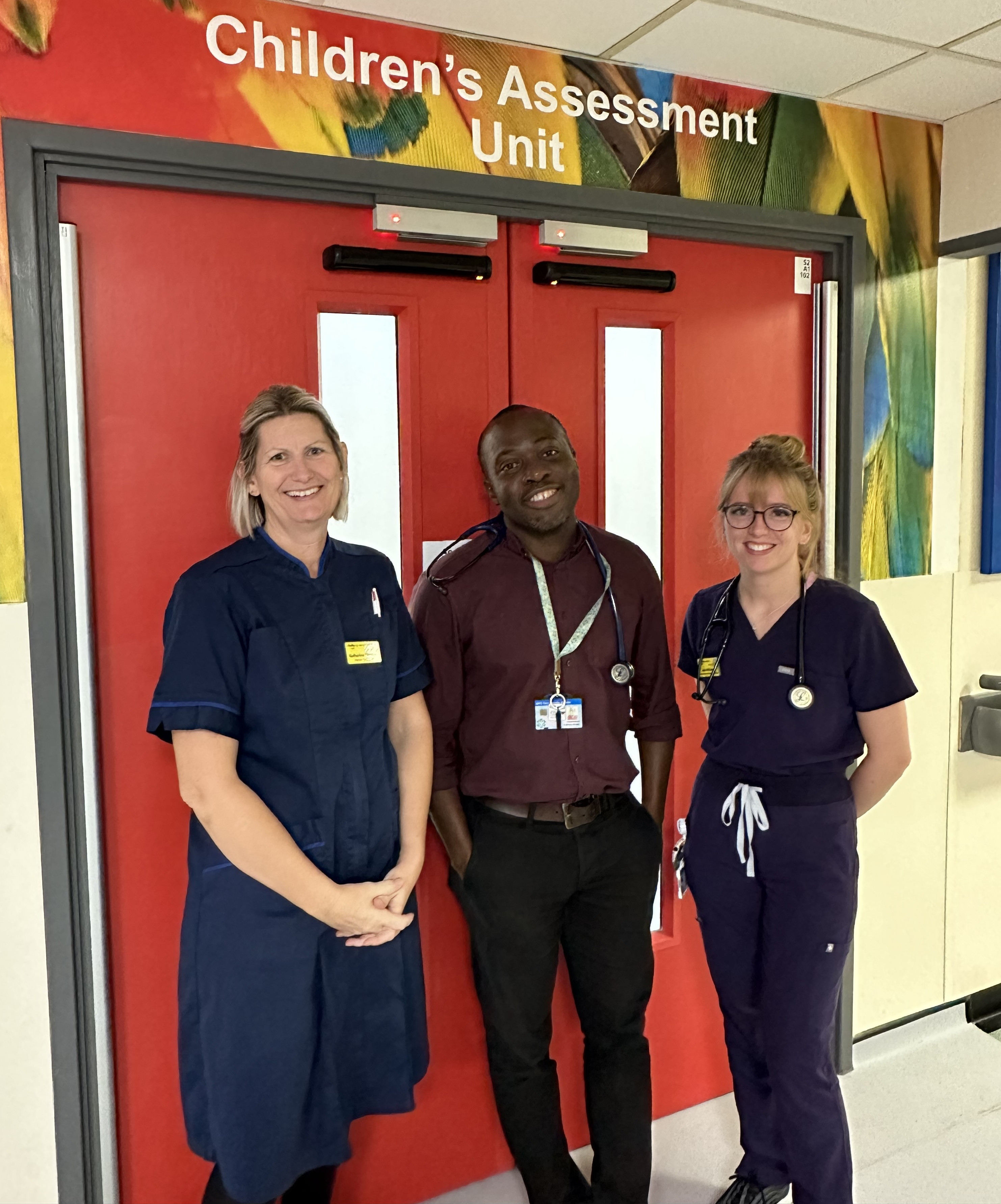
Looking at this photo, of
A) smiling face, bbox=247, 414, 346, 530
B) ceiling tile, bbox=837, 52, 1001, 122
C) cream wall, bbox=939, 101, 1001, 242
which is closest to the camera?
smiling face, bbox=247, 414, 346, 530

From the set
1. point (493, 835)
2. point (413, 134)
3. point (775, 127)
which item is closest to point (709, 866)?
point (493, 835)

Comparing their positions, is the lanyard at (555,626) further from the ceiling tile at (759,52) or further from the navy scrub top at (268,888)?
the ceiling tile at (759,52)

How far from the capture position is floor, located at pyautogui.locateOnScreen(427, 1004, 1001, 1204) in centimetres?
Answer: 242

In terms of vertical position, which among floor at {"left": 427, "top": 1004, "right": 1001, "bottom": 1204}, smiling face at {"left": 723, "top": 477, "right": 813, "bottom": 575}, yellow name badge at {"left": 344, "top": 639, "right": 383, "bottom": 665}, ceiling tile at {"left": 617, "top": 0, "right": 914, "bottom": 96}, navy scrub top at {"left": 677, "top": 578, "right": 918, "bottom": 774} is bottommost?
floor at {"left": 427, "top": 1004, "right": 1001, "bottom": 1204}

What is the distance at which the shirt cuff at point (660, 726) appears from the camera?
89.8 inches

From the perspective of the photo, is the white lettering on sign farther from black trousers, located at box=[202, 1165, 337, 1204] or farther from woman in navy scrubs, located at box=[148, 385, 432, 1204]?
black trousers, located at box=[202, 1165, 337, 1204]

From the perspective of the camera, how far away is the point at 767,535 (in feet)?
6.88

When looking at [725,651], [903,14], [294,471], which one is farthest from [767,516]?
[903,14]

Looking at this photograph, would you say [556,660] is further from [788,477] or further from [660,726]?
[788,477]

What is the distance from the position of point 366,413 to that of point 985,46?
166cm

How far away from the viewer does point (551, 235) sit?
231 centimetres

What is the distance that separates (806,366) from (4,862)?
2.30m

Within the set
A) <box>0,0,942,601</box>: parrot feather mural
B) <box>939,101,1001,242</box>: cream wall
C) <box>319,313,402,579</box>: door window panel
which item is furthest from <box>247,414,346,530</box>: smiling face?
<box>939,101,1001,242</box>: cream wall

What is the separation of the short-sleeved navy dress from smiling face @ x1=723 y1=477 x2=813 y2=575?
3.5 inches
